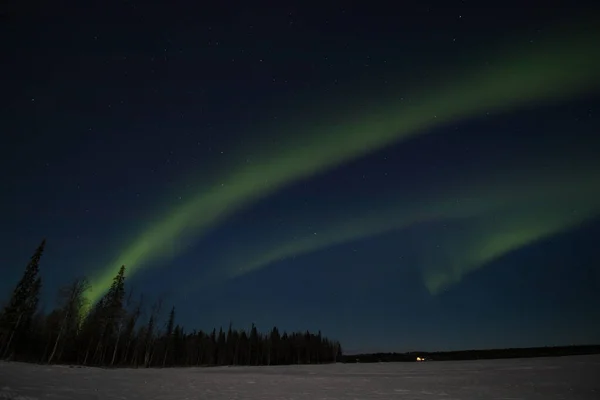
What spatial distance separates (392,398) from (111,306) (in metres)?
57.8

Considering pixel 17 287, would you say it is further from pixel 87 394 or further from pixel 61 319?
pixel 87 394

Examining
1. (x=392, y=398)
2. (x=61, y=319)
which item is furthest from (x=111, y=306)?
(x=392, y=398)

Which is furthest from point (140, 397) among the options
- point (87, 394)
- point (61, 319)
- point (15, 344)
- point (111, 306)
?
point (15, 344)

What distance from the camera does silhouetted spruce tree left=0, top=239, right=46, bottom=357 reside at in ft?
158

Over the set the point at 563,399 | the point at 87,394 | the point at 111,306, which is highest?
the point at 111,306

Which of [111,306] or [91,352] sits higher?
[111,306]

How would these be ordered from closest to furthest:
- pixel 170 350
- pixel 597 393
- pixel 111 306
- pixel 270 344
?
pixel 597 393 < pixel 111 306 < pixel 170 350 < pixel 270 344

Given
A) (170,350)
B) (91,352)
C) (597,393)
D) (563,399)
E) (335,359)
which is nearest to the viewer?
(563,399)

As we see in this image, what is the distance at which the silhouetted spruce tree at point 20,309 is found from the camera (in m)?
48.1

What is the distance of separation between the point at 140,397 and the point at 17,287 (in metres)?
54.0

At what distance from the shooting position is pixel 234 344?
121 meters

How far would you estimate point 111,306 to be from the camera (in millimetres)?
58344

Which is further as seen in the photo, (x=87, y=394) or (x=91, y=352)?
(x=91, y=352)

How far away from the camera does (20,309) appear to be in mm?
50188
